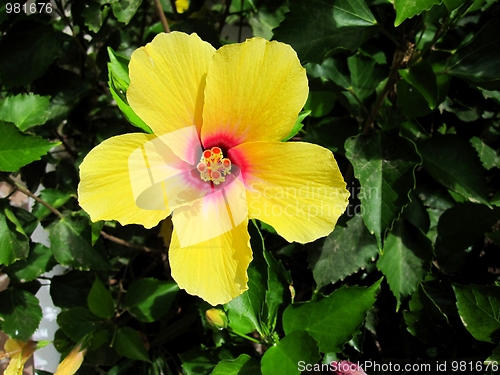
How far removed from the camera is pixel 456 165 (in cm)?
112

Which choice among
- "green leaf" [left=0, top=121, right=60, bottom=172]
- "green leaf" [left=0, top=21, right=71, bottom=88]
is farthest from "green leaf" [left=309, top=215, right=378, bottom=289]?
"green leaf" [left=0, top=21, right=71, bottom=88]

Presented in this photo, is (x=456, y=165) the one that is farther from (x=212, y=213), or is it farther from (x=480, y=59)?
(x=212, y=213)

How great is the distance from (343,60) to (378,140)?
0.33m

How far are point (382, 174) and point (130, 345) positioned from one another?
80cm

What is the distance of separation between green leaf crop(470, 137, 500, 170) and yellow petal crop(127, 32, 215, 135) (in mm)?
927

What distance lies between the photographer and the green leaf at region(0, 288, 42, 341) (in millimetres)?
1244

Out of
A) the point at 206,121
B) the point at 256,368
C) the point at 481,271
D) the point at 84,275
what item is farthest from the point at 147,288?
the point at 481,271

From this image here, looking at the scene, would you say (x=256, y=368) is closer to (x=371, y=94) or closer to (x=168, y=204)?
(x=168, y=204)

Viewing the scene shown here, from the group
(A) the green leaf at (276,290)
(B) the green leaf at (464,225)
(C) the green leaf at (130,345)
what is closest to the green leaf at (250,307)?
(A) the green leaf at (276,290)

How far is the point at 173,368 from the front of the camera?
59.9 inches

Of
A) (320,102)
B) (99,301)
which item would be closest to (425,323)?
(320,102)

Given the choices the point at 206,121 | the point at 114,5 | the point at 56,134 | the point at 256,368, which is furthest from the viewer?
the point at 56,134

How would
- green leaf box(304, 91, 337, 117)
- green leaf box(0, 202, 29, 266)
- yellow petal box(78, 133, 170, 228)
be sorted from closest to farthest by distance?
yellow petal box(78, 133, 170, 228), green leaf box(0, 202, 29, 266), green leaf box(304, 91, 337, 117)

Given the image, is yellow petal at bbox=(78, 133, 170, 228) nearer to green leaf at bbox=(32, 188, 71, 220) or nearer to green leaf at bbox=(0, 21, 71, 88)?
green leaf at bbox=(32, 188, 71, 220)
